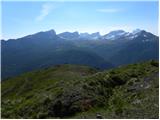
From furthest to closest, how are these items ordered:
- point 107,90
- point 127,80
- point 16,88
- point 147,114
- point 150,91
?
1. point 16,88
2. point 127,80
3. point 107,90
4. point 150,91
5. point 147,114

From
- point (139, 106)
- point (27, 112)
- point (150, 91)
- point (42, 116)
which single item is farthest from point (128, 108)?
point (27, 112)

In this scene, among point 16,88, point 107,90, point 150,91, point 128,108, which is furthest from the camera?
point 16,88

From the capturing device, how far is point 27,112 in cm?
2925

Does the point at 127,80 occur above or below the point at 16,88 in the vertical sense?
above

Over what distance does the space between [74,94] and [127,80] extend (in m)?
8.17

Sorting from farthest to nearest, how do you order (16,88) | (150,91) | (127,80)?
(16,88)
(127,80)
(150,91)

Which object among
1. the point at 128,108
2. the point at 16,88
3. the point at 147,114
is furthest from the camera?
the point at 16,88

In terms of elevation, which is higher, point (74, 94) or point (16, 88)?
point (74, 94)

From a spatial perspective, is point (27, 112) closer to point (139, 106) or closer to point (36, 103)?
point (36, 103)

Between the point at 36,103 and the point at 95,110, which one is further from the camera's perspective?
the point at 36,103

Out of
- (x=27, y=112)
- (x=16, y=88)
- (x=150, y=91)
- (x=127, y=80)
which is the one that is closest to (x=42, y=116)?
(x=27, y=112)

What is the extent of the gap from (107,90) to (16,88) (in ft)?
277

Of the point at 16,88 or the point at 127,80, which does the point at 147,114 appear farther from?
the point at 16,88

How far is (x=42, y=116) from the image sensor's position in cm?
2656
